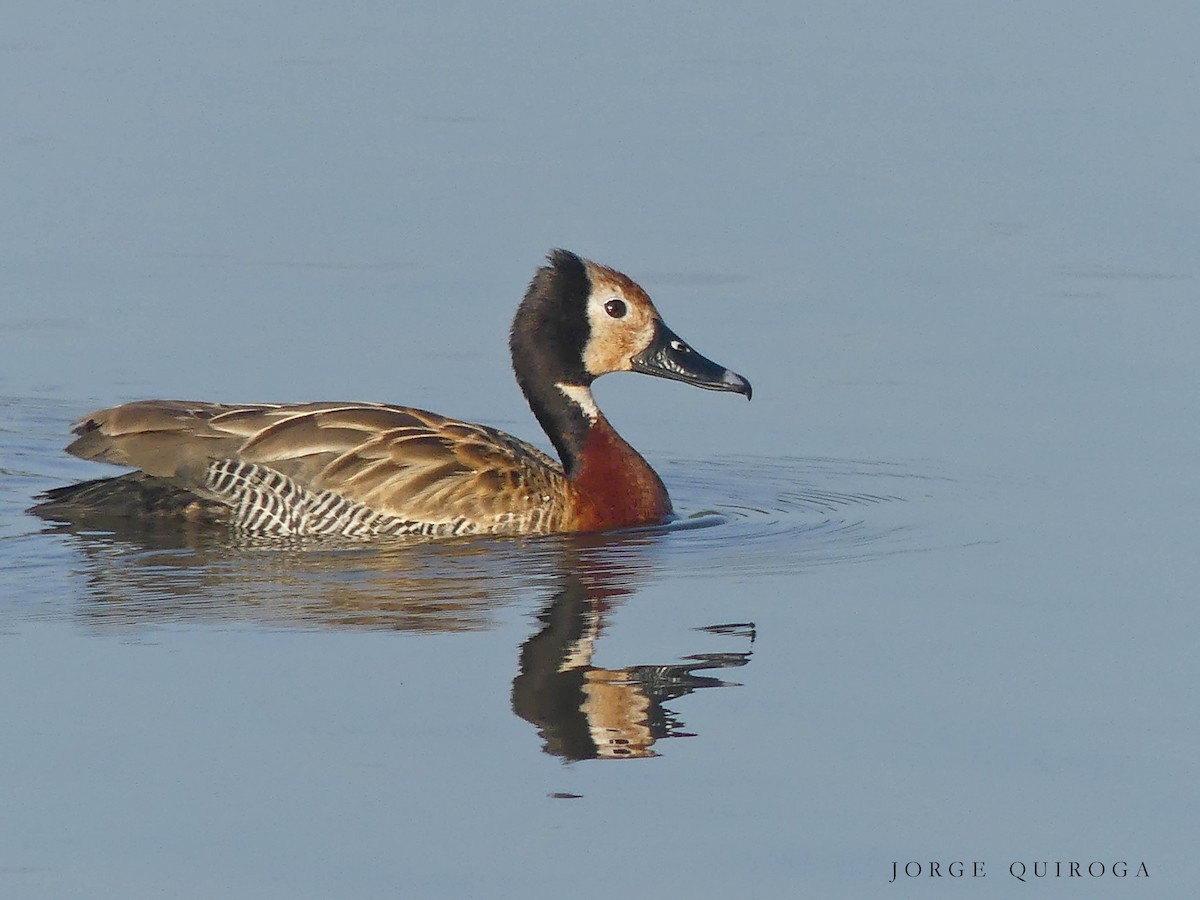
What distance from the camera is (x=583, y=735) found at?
884 cm

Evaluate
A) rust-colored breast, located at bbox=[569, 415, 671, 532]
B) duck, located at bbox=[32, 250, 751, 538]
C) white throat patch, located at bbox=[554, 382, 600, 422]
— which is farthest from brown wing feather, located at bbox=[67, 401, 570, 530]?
white throat patch, located at bbox=[554, 382, 600, 422]

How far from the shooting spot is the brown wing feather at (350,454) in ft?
40.3

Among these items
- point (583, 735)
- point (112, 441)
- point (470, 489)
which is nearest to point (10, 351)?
point (112, 441)

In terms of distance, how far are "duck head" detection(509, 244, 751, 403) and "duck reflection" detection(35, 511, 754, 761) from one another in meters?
0.99

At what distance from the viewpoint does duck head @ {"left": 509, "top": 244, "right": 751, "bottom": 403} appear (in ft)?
42.4

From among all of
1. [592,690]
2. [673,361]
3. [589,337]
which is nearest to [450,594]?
[592,690]

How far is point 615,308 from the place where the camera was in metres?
13.0

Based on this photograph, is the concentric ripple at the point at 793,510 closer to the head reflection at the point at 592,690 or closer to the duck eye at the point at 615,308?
the duck eye at the point at 615,308

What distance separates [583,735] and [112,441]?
4.21 metres

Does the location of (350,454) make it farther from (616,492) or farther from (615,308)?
(615,308)

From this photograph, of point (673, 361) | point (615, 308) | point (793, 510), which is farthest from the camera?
point (673, 361)

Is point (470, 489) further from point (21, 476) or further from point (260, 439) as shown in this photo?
point (21, 476)

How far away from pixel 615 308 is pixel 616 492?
3.26ft

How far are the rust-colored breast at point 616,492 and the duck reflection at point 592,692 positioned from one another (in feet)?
7.14
